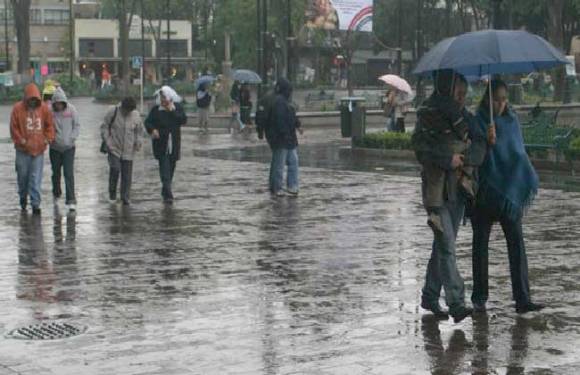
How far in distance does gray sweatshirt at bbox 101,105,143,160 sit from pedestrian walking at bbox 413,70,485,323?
848cm

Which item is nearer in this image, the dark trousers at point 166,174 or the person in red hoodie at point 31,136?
the person in red hoodie at point 31,136

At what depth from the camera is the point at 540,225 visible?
46.9 feet

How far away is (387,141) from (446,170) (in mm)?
17248

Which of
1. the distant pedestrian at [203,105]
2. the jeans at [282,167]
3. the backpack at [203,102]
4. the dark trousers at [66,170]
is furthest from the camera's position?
the backpack at [203,102]

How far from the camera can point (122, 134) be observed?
16.9 m

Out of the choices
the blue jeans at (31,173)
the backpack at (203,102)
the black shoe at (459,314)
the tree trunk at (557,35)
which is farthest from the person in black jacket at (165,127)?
the tree trunk at (557,35)

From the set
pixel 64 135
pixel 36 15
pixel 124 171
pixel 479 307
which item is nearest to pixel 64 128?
pixel 64 135

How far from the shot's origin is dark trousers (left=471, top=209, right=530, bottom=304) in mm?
9164

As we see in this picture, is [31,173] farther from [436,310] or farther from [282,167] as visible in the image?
[436,310]

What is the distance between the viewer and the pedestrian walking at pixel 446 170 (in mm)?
8789

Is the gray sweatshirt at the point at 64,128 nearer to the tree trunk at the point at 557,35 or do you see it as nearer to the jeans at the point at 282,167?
the jeans at the point at 282,167

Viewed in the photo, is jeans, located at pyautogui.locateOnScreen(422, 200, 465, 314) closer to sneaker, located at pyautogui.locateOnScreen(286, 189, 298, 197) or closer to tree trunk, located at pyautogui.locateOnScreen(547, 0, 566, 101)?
sneaker, located at pyautogui.locateOnScreen(286, 189, 298, 197)

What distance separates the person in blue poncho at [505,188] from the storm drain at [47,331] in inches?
115

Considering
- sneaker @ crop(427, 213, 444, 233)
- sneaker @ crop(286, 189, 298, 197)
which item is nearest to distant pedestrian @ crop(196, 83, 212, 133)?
sneaker @ crop(286, 189, 298, 197)
